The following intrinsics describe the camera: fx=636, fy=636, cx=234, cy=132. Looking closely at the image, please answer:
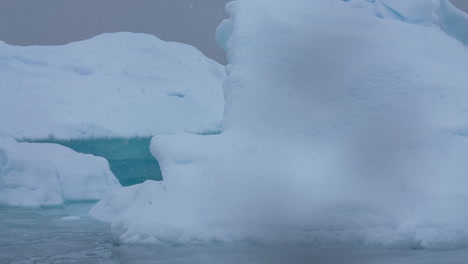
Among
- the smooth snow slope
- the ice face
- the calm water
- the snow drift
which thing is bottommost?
the calm water

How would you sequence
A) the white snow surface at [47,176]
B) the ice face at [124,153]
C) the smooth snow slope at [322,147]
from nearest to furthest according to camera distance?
the smooth snow slope at [322,147]
the white snow surface at [47,176]
the ice face at [124,153]

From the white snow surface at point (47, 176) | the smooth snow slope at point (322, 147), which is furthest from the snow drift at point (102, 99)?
the smooth snow slope at point (322, 147)

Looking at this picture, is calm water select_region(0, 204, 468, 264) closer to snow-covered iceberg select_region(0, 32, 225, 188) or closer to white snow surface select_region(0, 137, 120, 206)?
white snow surface select_region(0, 137, 120, 206)

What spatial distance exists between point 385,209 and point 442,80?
1.89 metres

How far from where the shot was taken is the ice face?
16797 mm

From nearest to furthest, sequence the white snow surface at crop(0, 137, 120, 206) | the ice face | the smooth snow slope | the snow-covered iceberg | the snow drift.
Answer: the smooth snow slope
the white snow surface at crop(0, 137, 120, 206)
the snow drift
the snow-covered iceberg
the ice face

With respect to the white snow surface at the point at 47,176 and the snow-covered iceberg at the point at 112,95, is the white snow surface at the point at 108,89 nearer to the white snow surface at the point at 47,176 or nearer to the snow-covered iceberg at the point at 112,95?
the snow-covered iceberg at the point at 112,95

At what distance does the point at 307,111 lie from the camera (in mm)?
6434

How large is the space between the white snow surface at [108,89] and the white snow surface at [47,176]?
287 cm

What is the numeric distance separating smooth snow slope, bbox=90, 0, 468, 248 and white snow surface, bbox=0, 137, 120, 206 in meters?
4.84

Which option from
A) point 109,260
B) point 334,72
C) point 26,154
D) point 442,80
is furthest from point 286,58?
point 26,154

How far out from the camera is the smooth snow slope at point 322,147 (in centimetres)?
555

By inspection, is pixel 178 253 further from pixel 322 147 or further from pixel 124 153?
pixel 124 153

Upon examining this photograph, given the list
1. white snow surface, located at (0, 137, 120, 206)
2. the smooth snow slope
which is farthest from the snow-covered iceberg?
the smooth snow slope
